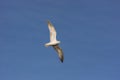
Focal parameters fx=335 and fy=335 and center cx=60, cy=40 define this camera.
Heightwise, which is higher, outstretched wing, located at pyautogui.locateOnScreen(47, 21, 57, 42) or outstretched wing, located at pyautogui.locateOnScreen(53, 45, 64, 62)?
outstretched wing, located at pyautogui.locateOnScreen(47, 21, 57, 42)

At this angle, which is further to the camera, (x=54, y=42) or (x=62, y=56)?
(x=62, y=56)

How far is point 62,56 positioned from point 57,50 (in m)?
1.92

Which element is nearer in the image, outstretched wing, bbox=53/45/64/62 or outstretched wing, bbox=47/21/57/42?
outstretched wing, bbox=47/21/57/42

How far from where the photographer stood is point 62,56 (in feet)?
237

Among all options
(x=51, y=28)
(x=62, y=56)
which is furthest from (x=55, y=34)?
(x=62, y=56)

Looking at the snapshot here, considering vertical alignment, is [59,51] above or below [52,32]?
below

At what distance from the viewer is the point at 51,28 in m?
68.4

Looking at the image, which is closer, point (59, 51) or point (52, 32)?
point (52, 32)

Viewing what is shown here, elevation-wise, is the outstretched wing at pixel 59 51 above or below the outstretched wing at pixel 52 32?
below

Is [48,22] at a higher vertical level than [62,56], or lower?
higher

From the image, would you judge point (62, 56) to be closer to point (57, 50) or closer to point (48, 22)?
point (57, 50)

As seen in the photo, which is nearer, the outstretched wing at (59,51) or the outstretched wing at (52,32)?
the outstretched wing at (52,32)

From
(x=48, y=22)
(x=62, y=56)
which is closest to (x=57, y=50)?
(x=62, y=56)

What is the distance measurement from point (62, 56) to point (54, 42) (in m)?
5.99
